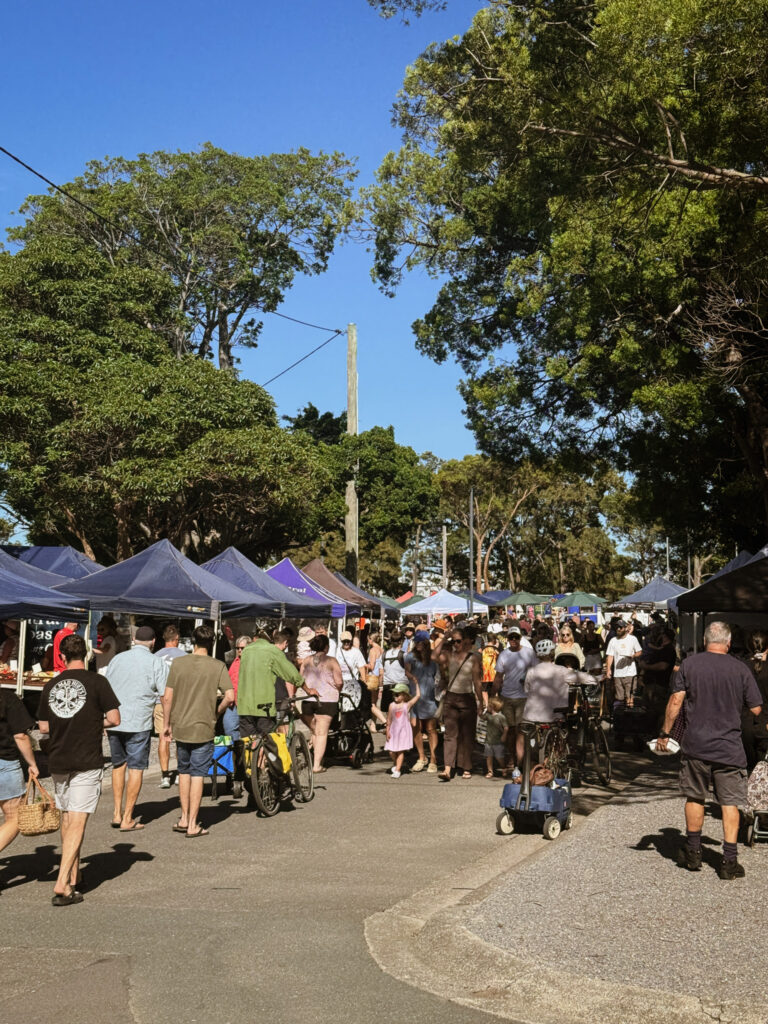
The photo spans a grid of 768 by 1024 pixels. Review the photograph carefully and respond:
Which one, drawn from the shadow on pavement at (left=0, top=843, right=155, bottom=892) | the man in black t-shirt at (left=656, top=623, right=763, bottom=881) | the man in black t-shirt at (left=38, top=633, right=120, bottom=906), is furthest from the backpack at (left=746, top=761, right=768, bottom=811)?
the man in black t-shirt at (left=38, top=633, right=120, bottom=906)

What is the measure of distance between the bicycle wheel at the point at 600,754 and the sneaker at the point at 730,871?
5129 millimetres

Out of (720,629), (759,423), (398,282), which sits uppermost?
(398,282)

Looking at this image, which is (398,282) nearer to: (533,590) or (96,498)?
(96,498)

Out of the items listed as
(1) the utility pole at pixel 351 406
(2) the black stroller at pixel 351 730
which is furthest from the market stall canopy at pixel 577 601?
(2) the black stroller at pixel 351 730

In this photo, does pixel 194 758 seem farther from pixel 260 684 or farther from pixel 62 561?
pixel 62 561

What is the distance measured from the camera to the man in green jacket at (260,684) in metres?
11.0

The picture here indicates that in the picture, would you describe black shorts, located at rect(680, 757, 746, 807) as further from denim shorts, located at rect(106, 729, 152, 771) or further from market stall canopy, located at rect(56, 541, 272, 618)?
market stall canopy, located at rect(56, 541, 272, 618)

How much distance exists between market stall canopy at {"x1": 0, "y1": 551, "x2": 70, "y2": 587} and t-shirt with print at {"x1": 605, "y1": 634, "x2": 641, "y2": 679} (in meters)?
9.63

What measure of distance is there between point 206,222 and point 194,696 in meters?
36.3

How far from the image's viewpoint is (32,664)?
70.8ft

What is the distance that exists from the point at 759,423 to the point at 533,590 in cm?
5778

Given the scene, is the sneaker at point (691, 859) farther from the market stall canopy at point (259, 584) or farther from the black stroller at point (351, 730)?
the market stall canopy at point (259, 584)

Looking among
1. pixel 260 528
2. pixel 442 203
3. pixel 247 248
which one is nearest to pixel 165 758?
pixel 442 203

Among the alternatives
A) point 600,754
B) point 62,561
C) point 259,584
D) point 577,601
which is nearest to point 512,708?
point 600,754
